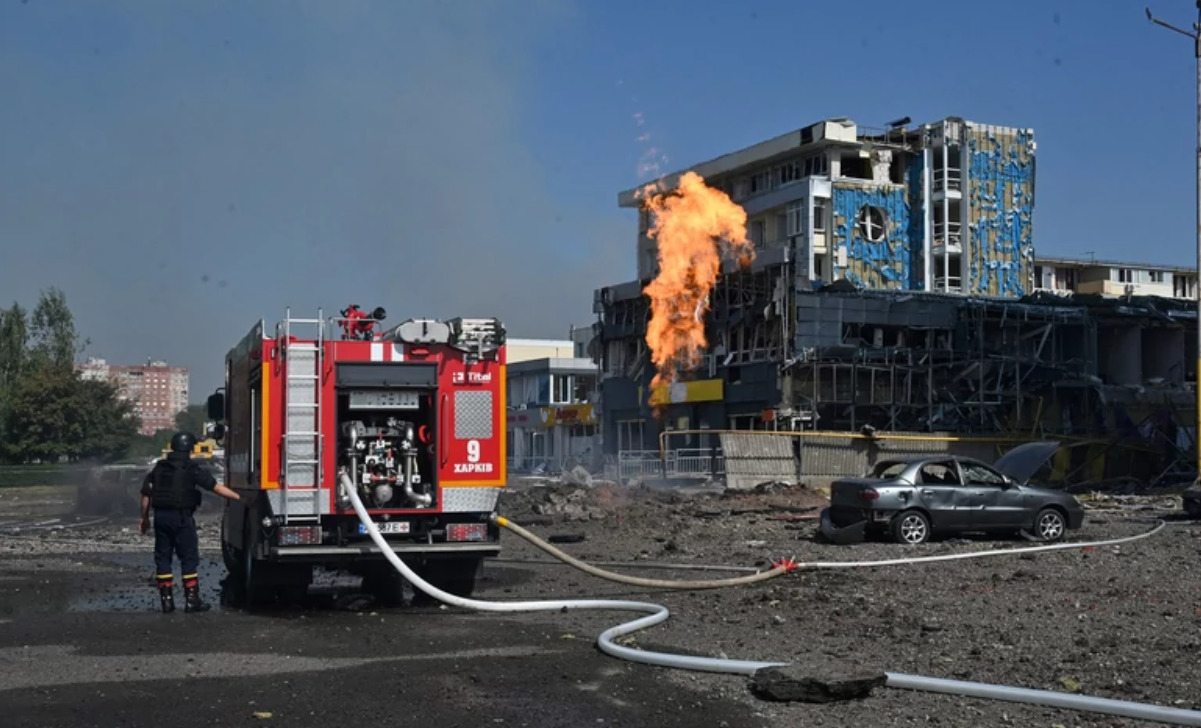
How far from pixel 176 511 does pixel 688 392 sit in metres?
49.5

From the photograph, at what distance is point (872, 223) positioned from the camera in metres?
67.1

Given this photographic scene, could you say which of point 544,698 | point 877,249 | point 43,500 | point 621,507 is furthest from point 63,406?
point 544,698

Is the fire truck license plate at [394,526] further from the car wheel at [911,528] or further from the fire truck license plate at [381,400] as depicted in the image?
the car wheel at [911,528]

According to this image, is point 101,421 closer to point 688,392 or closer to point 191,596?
point 688,392

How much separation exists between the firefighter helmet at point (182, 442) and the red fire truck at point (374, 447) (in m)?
0.64

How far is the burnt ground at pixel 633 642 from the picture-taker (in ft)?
26.7

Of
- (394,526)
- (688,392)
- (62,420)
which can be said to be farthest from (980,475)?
(62,420)

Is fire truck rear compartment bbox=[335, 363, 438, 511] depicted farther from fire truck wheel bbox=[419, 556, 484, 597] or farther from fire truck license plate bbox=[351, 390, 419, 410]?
fire truck wheel bbox=[419, 556, 484, 597]

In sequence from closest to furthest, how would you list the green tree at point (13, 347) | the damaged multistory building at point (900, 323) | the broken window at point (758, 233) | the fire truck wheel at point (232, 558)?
the fire truck wheel at point (232, 558) → the damaged multistory building at point (900, 323) → the broken window at point (758, 233) → the green tree at point (13, 347)

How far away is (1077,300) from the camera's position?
57.3m

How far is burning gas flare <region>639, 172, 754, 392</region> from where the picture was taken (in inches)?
2254

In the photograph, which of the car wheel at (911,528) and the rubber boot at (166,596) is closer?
the rubber boot at (166,596)

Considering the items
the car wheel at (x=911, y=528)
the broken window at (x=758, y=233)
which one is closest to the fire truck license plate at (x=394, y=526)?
the car wheel at (x=911, y=528)

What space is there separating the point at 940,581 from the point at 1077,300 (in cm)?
4555
